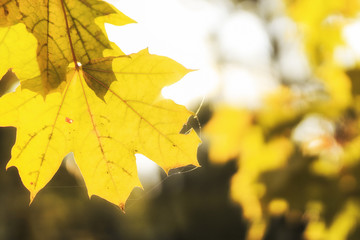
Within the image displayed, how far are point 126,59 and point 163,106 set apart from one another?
0.42 ft

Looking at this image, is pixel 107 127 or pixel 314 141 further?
pixel 314 141

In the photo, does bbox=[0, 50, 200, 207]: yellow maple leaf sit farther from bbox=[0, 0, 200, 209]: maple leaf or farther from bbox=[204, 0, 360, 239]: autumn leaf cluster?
bbox=[204, 0, 360, 239]: autumn leaf cluster

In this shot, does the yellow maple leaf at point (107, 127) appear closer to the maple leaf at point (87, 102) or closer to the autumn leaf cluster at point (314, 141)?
the maple leaf at point (87, 102)

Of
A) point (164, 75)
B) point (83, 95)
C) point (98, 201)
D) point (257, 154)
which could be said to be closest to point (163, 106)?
point (164, 75)

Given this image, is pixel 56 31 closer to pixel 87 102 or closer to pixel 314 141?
pixel 87 102

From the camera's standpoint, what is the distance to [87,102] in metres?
0.83

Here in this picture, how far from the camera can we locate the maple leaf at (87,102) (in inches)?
28.5

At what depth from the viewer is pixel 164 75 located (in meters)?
0.80

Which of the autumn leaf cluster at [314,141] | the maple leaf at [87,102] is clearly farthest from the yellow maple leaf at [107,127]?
the autumn leaf cluster at [314,141]

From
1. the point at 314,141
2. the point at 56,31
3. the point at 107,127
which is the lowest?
the point at 314,141

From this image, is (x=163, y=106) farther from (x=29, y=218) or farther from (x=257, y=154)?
(x=29, y=218)

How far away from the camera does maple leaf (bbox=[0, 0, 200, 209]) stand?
2.37 ft

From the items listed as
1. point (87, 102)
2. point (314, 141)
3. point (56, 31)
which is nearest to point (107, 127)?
point (87, 102)

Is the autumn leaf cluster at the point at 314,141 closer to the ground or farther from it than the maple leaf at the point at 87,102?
closer to the ground
